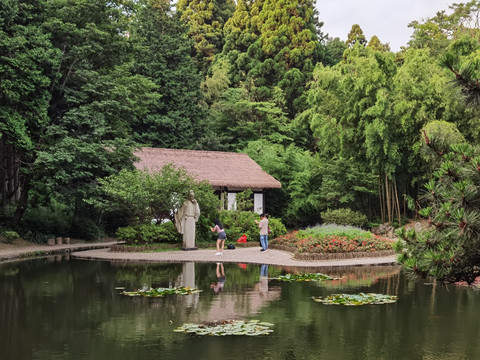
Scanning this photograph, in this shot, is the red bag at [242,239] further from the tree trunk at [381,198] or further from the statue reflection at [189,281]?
the tree trunk at [381,198]

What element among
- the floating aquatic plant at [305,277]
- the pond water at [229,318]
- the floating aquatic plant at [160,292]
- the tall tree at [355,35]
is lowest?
the pond water at [229,318]

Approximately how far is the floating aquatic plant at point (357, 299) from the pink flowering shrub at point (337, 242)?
8.17m

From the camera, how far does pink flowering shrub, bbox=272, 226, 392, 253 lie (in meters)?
21.1

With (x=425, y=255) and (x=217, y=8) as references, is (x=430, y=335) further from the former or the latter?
(x=217, y=8)

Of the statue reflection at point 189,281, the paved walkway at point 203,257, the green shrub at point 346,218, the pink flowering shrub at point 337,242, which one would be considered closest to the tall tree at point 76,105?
the paved walkway at point 203,257

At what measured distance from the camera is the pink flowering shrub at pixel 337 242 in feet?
69.3

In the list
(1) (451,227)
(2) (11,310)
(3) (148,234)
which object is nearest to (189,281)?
(2) (11,310)

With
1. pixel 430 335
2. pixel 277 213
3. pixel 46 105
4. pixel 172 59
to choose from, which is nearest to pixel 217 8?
pixel 172 59

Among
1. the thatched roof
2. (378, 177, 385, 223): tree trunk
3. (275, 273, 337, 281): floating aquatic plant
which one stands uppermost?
the thatched roof

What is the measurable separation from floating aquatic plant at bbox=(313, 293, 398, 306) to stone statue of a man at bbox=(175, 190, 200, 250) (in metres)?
12.8

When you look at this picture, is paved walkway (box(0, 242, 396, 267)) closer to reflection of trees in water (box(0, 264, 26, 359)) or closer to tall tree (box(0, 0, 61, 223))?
tall tree (box(0, 0, 61, 223))

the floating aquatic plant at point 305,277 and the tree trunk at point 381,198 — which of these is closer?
the floating aquatic plant at point 305,277

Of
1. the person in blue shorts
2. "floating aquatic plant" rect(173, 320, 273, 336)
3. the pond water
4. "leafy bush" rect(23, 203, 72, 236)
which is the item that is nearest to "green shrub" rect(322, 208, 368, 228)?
the person in blue shorts

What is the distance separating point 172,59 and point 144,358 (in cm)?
3688
